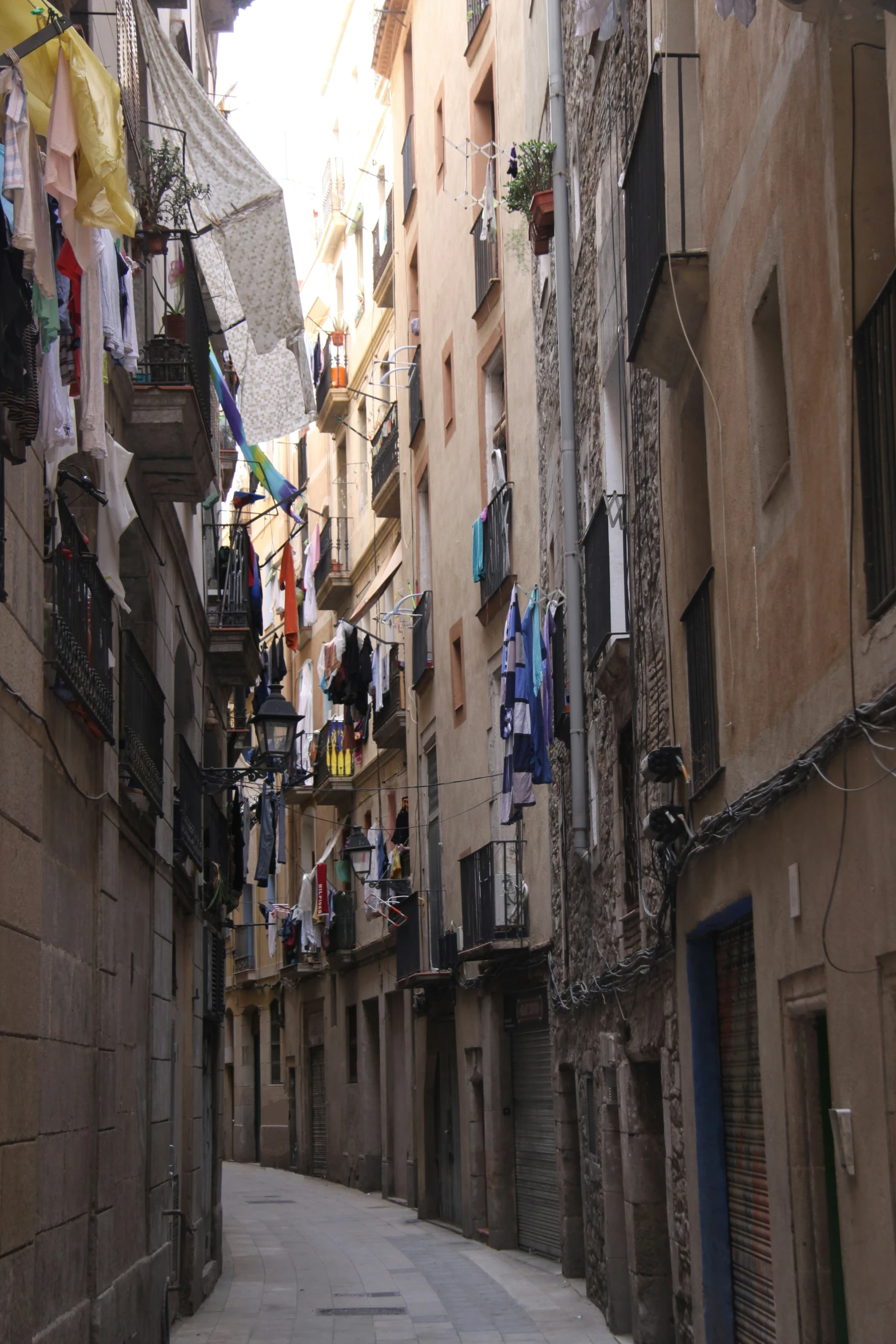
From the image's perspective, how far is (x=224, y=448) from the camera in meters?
23.8

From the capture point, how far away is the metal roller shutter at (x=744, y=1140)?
9.27 meters

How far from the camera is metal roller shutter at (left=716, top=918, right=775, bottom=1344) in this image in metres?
9.27

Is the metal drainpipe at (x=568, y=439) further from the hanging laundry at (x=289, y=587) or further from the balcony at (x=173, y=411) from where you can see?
the hanging laundry at (x=289, y=587)

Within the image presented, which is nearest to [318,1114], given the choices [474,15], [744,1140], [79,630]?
[474,15]

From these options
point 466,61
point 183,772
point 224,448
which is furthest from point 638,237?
point 466,61

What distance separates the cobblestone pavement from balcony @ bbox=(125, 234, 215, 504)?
23.6ft

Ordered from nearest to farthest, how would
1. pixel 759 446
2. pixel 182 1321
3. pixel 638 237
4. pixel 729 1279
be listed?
1. pixel 759 446
2. pixel 729 1279
3. pixel 638 237
4. pixel 182 1321

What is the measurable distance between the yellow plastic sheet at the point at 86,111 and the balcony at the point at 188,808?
8.93m

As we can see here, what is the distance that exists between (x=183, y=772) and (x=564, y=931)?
14.2ft

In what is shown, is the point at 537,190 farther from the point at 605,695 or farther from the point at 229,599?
the point at 229,599

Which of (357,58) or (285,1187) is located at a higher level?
(357,58)

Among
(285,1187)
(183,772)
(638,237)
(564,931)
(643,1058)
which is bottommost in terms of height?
(285,1187)

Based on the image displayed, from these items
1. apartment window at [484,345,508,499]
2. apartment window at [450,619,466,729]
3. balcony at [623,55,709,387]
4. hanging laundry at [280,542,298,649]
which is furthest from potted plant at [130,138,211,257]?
apartment window at [450,619,466,729]

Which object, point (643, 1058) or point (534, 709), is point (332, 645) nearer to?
point (534, 709)
